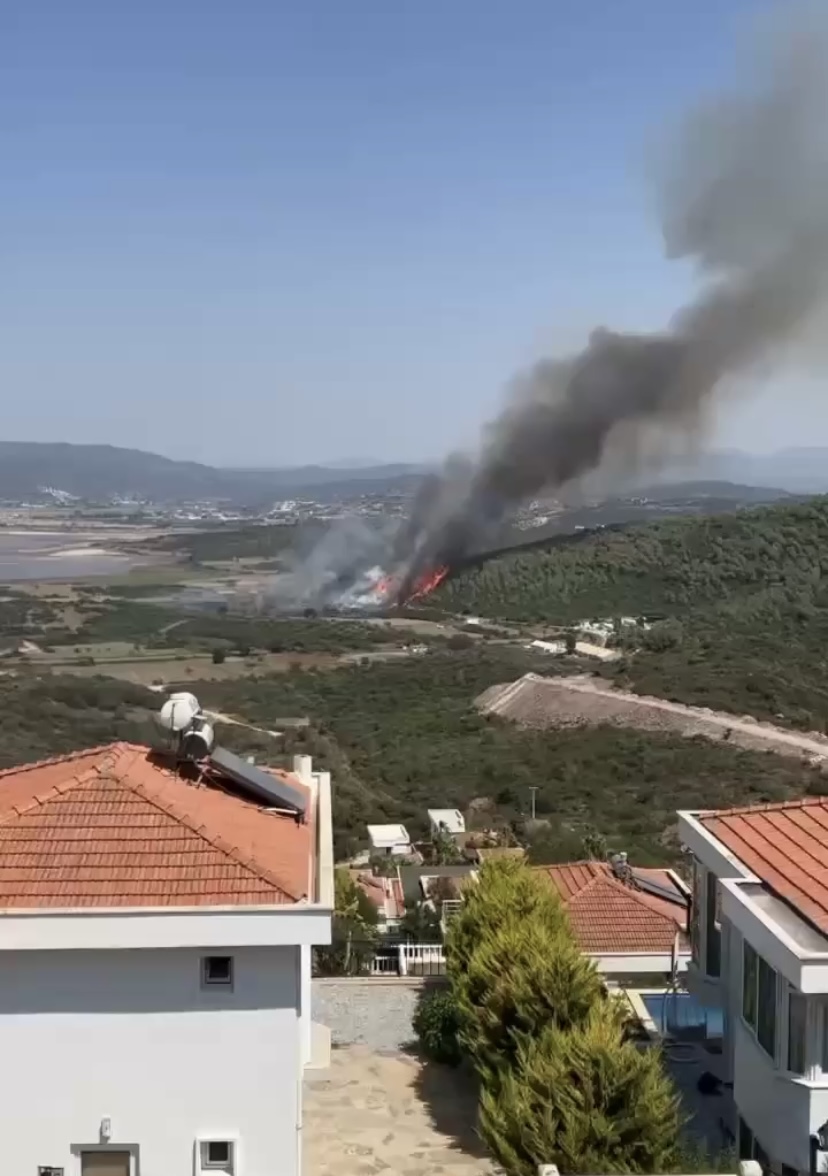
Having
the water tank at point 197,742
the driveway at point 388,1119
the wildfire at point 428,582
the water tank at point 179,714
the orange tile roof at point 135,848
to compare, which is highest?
the water tank at point 179,714

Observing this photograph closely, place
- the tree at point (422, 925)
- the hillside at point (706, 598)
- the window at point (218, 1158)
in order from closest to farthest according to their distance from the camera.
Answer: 1. the window at point (218, 1158)
2. the tree at point (422, 925)
3. the hillside at point (706, 598)

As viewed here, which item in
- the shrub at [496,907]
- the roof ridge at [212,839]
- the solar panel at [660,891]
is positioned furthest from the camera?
the solar panel at [660,891]

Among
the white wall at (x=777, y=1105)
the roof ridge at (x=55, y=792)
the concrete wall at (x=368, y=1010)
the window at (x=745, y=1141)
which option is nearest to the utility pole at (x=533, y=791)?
the concrete wall at (x=368, y=1010)

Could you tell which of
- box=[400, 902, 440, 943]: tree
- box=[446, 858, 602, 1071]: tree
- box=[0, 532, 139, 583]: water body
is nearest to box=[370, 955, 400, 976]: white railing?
box=[400, 902, 440, 943]: tree

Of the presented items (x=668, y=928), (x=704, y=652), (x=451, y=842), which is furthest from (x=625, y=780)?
(x=668, y=928)

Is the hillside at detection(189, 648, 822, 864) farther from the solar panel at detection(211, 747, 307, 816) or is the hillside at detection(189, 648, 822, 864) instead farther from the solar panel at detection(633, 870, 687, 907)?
the solar panel at detection(211, 747, 307, 816)

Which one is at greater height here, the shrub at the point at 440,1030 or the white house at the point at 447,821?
the shrub at the point at 440,1030

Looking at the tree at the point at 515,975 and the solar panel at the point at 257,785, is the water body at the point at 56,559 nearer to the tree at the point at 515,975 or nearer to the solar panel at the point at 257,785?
the tree at the point at 515,975
